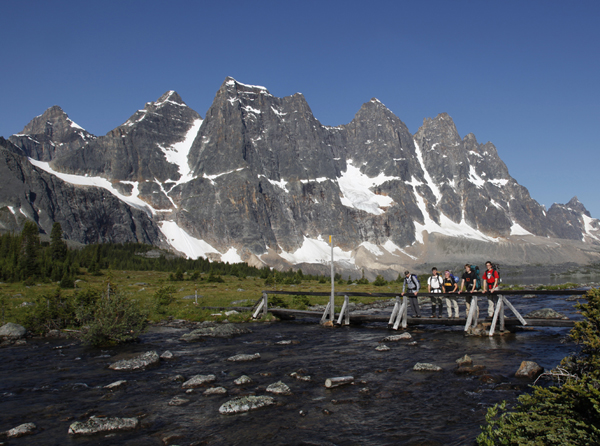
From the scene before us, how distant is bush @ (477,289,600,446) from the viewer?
589 centimetres

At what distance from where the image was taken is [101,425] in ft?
34.7

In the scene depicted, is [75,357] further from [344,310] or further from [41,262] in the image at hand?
[41,262]

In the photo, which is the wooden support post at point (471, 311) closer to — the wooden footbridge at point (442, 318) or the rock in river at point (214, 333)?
the wooden footbridge at point (442, 318)

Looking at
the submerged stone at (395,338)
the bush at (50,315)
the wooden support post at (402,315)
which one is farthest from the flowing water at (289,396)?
the wooden support post at (402,315)

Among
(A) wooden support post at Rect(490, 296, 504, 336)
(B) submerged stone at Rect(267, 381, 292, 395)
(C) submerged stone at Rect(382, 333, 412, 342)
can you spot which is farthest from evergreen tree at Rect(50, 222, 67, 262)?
(A) wooden support post at Rect(490, 296, 504, 336)

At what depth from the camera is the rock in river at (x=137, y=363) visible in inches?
671

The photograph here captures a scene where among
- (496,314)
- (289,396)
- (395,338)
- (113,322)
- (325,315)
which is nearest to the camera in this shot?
(289,396)

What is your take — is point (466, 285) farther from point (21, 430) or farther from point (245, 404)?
point (21, 430)

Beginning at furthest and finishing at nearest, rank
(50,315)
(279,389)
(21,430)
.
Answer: (50,315)
(279,389)
(21,430)

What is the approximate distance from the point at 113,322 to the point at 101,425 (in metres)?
12.7

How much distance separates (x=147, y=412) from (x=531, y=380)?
1259 cm

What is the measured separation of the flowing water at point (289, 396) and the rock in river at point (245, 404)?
274 millimetres

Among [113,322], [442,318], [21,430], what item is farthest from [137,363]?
[442,318]

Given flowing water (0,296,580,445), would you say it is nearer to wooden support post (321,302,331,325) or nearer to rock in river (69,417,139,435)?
rock in river (69,417,139,435)
